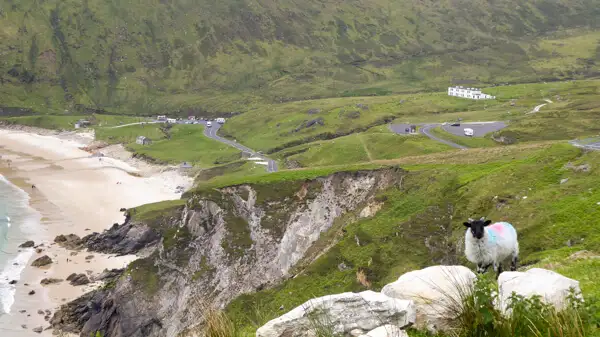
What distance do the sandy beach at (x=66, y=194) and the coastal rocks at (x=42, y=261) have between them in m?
1.01

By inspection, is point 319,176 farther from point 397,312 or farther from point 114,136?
point 114,136

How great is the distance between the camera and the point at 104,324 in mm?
52688

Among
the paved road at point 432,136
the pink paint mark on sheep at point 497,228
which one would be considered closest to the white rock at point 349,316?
→ the pink paint mark on sheep at point 497,228

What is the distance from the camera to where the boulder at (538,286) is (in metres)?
11.8

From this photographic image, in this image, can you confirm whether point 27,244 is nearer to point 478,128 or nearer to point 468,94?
point 478,128

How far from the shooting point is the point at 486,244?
20031 millimetres

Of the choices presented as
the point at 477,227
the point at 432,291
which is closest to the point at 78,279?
the point at 477,227

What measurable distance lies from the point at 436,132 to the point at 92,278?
257 ft

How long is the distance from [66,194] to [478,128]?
103m

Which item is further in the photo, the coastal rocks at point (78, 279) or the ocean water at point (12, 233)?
the coastal rocks at point (78, 279)

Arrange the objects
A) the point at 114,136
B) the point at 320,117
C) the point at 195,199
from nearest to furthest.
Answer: the point at 195,199
the point at 320,117
the point at 114,136

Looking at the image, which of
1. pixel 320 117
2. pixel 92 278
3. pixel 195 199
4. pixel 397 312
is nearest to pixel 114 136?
pixel 320 117

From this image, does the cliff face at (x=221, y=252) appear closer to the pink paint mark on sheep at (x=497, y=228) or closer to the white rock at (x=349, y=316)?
the pink paint mark on sheep at (x=497, y=228)

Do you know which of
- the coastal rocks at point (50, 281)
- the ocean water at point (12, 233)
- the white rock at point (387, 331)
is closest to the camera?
the white rock at point (387, 331)
